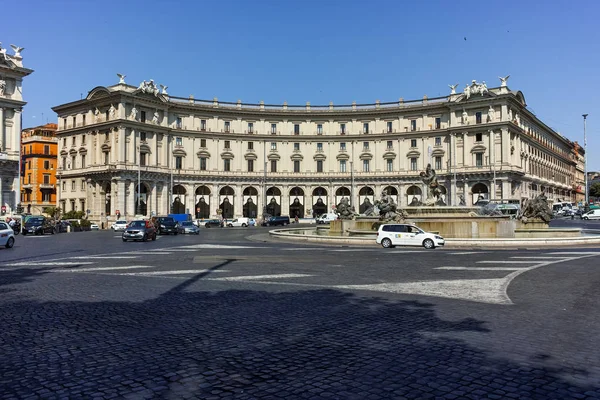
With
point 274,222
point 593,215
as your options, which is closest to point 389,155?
point 274,222

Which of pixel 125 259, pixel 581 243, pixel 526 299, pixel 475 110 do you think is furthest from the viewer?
pixel 475 110

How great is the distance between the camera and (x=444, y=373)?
541 cm

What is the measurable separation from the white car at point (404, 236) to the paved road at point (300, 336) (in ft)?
37.7

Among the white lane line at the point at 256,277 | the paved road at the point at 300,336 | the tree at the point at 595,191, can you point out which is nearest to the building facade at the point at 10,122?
the paved road at the point at 300,336

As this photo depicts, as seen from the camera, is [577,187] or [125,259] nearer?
[125,259]

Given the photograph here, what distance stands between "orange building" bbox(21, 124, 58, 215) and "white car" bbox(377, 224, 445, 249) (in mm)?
79147

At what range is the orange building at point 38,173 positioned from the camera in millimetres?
88750

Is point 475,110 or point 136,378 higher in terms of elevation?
point 475,110

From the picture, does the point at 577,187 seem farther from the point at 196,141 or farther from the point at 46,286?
the point at 46,286

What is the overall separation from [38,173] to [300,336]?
9460cm

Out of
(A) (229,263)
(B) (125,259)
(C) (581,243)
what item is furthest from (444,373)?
(C) (581,243)

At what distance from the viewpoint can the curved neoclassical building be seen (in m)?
72.2

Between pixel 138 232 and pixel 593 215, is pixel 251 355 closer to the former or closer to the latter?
pixel 138 232

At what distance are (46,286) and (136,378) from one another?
25.5ft
